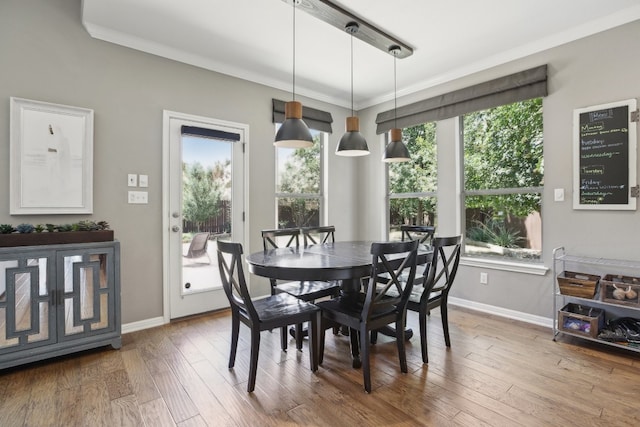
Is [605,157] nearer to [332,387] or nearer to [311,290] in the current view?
[311,290]

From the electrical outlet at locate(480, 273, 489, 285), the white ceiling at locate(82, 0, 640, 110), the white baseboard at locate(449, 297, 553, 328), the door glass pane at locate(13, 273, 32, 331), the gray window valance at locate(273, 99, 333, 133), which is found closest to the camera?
the door glass pane at locate(13, 273, 32, 331)

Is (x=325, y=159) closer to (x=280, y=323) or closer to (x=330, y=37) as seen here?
(x=330, y=37)

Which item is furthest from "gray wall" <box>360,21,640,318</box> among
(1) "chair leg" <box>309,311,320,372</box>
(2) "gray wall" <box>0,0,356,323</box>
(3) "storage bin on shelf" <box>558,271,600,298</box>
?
(2) "gray wall" <box>0,0,356,323</box>

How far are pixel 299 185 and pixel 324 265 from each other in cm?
244

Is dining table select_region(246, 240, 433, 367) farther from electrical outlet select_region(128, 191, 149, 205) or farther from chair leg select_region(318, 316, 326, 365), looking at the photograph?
electrical outlet select_region(128, 191, 149, 205)

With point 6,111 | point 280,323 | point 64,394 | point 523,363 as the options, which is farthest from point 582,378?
point 6,111

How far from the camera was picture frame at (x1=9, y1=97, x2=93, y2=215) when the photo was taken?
8.16 feet

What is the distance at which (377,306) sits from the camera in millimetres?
2180

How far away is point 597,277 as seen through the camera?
2.69 metres

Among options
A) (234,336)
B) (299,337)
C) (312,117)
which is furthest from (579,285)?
(312,117)

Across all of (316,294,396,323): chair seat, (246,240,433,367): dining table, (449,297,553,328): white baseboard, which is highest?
(246,240,433,367): dining table

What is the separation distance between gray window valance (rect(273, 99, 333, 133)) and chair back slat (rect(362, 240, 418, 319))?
8.06 feet

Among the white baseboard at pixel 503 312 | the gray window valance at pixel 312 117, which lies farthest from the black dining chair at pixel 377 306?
the gray window valance at pixel 312 117

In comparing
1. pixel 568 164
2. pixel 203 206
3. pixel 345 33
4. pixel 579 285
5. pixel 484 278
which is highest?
pixel 345 33
